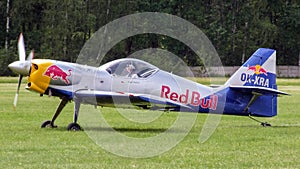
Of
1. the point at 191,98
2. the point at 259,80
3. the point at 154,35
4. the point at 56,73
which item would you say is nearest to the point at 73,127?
the point at 56,73

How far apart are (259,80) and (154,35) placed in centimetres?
4707

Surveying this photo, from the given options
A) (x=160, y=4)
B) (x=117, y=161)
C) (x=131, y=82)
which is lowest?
(x=117, y=161)

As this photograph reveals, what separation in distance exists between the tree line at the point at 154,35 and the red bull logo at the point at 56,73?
1498 inches

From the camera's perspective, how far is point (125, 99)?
17.0m

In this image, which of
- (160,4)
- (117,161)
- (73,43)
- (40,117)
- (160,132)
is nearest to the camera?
(117,161)

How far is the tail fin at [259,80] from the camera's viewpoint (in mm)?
18656

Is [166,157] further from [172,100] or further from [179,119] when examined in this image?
[179,119]

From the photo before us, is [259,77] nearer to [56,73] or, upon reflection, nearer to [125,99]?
[125,99]

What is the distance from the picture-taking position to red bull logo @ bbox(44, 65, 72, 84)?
17.1 m

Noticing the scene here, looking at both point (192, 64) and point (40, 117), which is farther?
point (192, 64)

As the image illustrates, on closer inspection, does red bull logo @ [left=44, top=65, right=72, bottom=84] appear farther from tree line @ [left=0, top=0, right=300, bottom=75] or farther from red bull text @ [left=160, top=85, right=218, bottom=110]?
tree line @ [left=0, top=0, right=300, bottom=75]

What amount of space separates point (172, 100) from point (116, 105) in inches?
51.3

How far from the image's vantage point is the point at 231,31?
224ft

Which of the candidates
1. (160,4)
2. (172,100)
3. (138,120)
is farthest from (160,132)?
(160,4)
